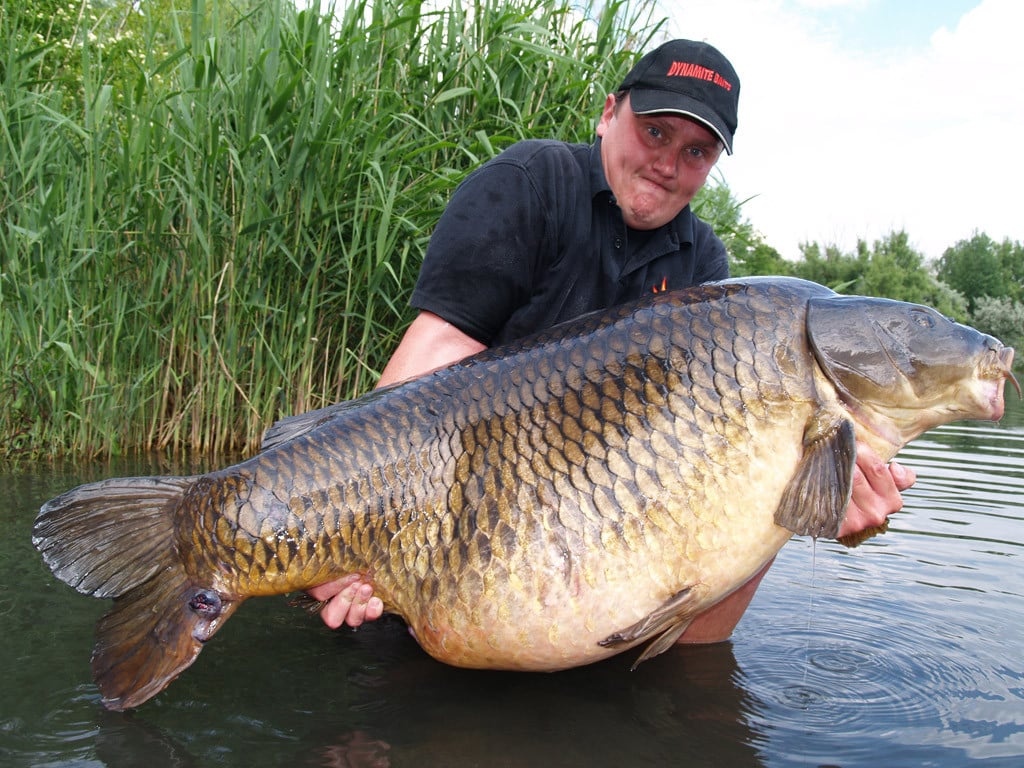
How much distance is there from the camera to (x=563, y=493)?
168cm

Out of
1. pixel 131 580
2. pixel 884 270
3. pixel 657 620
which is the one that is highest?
pixel 884 270

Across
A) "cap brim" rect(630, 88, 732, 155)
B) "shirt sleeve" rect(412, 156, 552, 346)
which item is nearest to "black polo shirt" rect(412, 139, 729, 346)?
"shirt sleeve" rect(412, 156, 552, 346)

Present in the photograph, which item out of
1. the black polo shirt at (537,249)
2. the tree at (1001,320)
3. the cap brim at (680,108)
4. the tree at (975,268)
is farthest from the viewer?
the tree at (975,268)

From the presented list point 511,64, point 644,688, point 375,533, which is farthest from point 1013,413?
point 375,533

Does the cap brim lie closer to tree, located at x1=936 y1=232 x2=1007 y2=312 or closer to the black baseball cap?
the black baseball cap

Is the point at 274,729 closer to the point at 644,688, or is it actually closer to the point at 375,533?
the point at 375,533

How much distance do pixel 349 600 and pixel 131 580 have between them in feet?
1.42

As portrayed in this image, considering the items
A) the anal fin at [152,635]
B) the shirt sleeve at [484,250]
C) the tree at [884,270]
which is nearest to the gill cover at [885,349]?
the shirt sleeve at [484,250]

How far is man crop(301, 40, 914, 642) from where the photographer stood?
2.38 m

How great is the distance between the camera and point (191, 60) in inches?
145

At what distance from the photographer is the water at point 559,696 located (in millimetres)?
1690

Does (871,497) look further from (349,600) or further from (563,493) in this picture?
(349,600)

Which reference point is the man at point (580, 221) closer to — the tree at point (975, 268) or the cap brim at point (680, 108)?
the cap brim at point (680, 108)

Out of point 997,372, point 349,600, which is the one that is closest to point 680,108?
point 997,372
